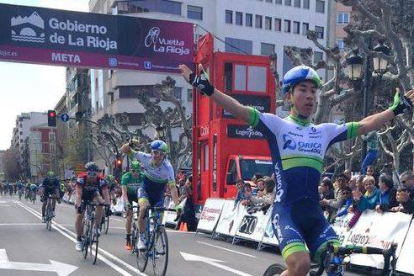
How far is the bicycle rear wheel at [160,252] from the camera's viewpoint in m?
7.73

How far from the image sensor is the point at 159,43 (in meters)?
21.3

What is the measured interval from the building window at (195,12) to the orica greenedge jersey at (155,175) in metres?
49.0

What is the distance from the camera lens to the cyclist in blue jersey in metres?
4.03

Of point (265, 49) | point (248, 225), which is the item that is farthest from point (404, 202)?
Answer: point (265, 49)

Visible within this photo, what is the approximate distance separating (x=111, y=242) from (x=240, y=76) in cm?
640

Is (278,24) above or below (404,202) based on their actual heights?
above

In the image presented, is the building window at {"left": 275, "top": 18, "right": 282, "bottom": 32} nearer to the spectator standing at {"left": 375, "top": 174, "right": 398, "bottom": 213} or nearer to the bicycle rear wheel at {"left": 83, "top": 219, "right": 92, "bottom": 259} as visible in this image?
the spectator standing at {"left": 375, "top": 174, "right": 398, "bottom": 213}

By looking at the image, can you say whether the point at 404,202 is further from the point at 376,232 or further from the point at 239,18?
the point at 239,18

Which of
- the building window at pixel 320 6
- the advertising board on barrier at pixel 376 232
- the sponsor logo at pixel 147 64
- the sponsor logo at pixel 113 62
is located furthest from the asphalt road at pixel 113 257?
the building window at pixel 320 6

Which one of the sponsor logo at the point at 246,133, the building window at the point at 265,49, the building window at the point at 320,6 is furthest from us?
the building window at the point at 320,6

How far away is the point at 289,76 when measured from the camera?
4164 mm

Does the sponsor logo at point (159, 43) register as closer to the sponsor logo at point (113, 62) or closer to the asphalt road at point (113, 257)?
the sponsor logo at point (113, 62)

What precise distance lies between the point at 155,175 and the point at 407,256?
15.0 feet

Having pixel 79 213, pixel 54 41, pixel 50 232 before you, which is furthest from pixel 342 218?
pixel 54 41
